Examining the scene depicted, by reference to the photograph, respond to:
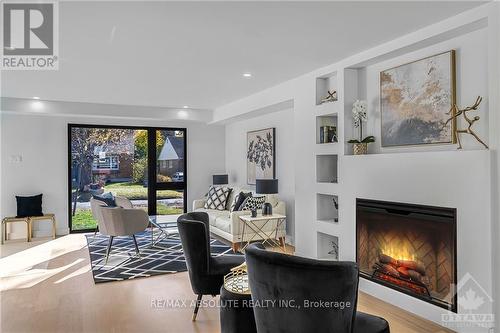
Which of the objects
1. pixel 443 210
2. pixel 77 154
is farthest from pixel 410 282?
pixel 77 154

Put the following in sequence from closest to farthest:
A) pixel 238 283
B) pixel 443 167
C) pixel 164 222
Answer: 1. pixel 238 283
2. pixel 443 167
3. pixel 164 222

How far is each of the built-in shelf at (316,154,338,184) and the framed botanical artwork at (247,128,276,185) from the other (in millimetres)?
1912

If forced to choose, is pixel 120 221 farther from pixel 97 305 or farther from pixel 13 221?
pixel 13 221

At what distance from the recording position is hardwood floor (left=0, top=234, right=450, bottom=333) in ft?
9.82

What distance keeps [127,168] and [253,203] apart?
3365mm

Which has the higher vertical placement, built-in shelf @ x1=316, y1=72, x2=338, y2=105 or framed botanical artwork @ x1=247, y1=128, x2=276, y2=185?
built-in shelf @ x1=316, y1=72, x2=338, y2=105

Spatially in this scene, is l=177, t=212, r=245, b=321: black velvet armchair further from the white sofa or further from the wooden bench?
the wooden bench

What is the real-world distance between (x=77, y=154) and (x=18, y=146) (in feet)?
3.38

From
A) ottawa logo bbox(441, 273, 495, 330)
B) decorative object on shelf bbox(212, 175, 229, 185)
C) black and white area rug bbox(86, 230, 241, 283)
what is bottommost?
black and white area rug bbox(86, 230, 241, 283)

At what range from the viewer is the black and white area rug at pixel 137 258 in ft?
14.5

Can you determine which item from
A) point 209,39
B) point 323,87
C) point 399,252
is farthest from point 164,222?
point 399,252

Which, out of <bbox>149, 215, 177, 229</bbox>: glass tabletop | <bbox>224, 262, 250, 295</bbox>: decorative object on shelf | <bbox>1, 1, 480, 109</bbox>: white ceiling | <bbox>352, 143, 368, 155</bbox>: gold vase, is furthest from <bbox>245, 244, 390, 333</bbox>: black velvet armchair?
<bbox>149, 215, 177, 229</bbox>: glass tabletop

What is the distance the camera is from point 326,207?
451cm

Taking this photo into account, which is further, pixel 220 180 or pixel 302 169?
pixel 220 180
